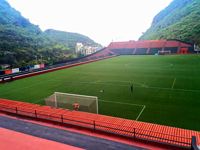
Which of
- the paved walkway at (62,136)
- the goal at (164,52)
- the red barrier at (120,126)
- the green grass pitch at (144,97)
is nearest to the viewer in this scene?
the paved walkway at (62,136)

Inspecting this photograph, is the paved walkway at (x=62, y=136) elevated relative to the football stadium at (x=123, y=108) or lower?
lower

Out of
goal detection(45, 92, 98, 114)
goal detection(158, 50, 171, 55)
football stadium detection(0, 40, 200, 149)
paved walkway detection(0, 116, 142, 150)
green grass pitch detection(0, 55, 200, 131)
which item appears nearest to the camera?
paved walkway detection(0, 116, 142, 150)

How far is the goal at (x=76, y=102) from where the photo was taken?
1675 centimetres

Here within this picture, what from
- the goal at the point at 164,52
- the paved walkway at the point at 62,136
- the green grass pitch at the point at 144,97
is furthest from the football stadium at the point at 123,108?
the goal at the point at 164,52

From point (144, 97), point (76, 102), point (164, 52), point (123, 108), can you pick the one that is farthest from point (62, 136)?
point (164, 52)

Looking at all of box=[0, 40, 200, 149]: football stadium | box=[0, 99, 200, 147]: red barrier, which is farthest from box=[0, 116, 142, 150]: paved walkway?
box=[0, 99, 200, 147]: red barrier

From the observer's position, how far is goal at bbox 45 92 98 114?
16750mm

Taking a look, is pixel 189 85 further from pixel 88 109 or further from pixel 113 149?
pixel 113 149

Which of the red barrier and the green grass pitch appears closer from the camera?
the red barrier

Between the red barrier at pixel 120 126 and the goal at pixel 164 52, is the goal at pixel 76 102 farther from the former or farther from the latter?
the goal at pixel 164 52

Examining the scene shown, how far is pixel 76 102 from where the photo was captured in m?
17.2

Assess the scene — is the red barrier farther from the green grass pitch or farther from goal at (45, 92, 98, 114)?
the green grass pitch

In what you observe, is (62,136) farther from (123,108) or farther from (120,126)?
(123,108)

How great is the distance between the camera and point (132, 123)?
13.8m
